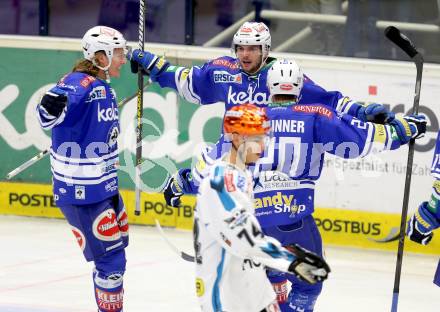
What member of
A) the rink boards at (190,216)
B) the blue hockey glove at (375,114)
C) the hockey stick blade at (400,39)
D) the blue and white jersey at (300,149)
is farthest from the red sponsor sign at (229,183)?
the rink boards at (190,216)

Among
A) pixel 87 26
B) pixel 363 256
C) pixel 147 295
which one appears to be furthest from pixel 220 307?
pixel 87 26

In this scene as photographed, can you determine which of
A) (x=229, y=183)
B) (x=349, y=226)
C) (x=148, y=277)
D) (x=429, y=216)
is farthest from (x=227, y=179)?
(x=349, y=226)

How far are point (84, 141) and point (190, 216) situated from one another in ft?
11.9

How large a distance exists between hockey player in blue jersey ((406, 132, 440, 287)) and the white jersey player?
1.57 m

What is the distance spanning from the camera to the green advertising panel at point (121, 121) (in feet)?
35.2

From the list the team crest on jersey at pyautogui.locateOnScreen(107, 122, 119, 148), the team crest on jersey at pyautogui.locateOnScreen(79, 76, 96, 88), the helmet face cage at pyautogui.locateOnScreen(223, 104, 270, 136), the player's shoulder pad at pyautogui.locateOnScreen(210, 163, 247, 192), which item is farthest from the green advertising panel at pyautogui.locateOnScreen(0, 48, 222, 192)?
the player's shoulder pad at pyautogui.locateOnScreen(210, 163, 247, 192)

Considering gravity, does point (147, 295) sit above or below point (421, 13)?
below

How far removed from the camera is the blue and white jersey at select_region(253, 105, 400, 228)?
21.4 feet

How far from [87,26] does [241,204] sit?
21.7 ft

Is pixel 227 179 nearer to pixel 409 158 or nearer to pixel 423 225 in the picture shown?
pixel 423 225

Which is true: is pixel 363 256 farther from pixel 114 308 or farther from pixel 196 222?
pixel 196 222

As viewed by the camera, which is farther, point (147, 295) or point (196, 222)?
point (147, 295)

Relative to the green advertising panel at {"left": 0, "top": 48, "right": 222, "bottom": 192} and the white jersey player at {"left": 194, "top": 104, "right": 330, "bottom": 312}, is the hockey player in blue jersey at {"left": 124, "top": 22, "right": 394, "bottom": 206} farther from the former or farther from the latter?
the green advertising panel at {"left": 0, "top": 48, "right": 222, "bottom": 192}

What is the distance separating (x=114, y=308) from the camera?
7.27 metres
